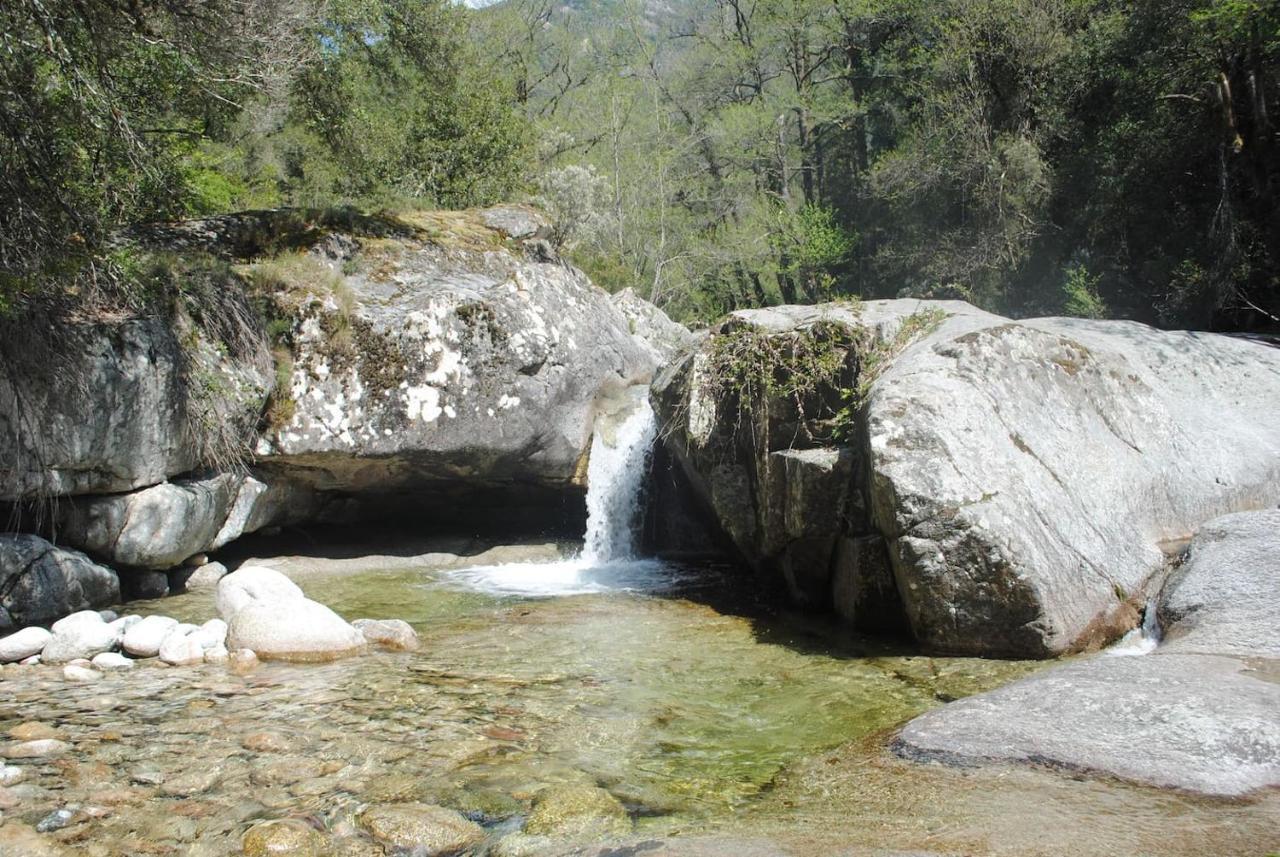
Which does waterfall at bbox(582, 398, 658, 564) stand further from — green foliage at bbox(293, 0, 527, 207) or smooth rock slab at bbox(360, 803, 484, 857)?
smooth rock slab at bbox(360, 803, 484, 857)

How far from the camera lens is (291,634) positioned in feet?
22.5

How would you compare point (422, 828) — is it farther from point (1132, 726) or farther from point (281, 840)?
point (1132, 726)

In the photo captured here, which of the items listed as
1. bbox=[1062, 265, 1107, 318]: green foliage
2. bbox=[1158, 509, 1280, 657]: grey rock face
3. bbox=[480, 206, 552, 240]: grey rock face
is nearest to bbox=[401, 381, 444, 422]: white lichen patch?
bbox=[480, 206, 552, 240]: grey rock face

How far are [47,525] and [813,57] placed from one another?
30.2 metres

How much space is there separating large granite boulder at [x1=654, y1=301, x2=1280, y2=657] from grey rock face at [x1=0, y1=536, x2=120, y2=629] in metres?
5.95

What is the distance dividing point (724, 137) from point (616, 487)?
71.0 feet

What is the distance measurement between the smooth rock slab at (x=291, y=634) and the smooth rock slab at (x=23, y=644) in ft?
4.54

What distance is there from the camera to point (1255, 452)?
332 inches

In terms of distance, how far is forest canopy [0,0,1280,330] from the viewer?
8250mm

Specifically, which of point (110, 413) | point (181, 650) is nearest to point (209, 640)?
point (181, 650)

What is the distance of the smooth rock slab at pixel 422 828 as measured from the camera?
3.82m

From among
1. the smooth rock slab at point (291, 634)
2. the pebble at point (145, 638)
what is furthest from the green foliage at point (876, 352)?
the pebble at point (145, 638)

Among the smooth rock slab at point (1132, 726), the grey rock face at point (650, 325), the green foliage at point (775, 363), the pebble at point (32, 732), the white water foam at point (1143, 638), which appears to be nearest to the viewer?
the smooth rock slab at point (1132, 726)

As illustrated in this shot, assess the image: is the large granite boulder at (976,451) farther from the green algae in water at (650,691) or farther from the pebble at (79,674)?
the pebble at (79,674)
